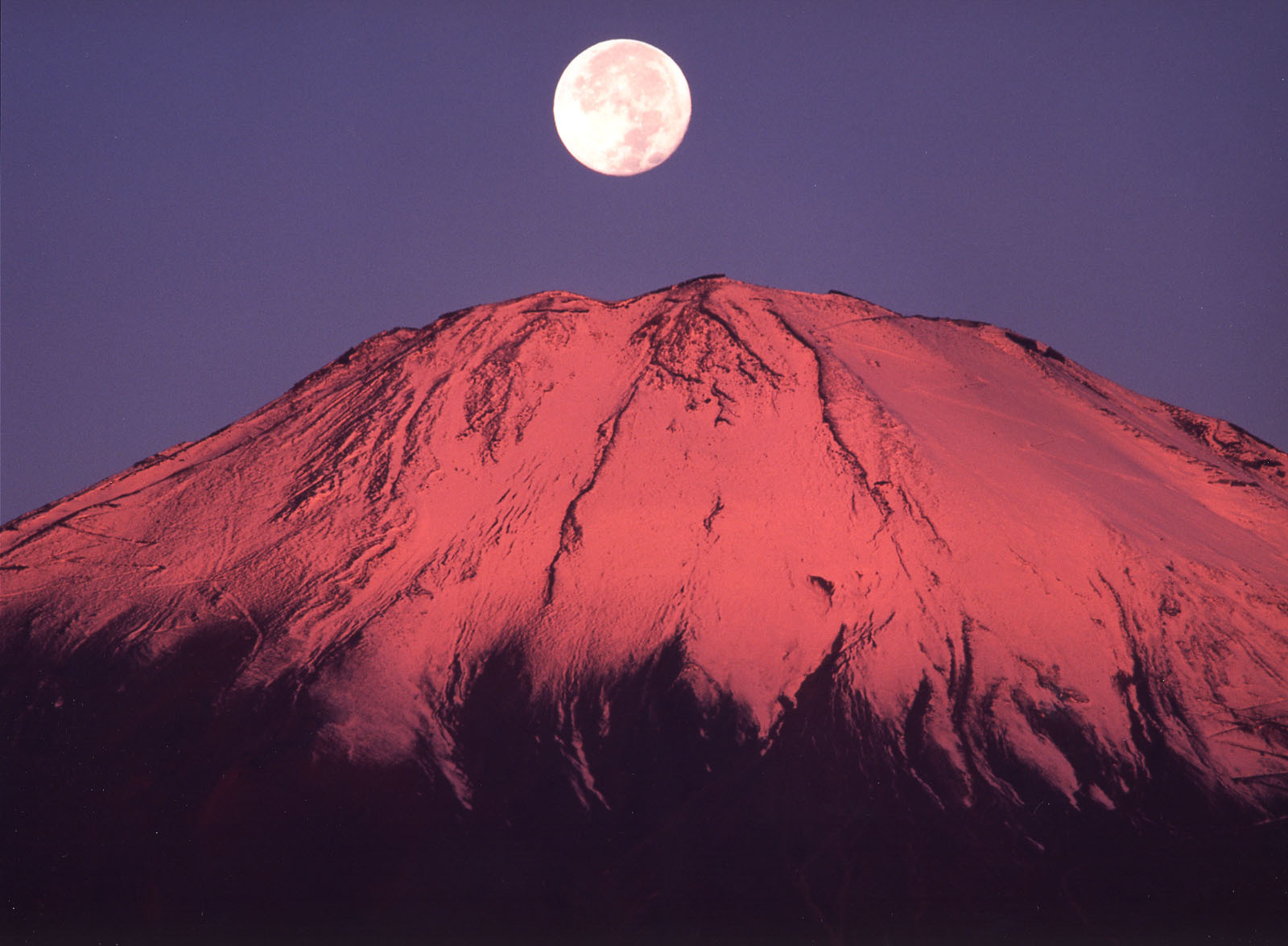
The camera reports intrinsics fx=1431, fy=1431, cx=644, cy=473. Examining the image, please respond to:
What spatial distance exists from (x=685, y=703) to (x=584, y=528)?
5.62 metres

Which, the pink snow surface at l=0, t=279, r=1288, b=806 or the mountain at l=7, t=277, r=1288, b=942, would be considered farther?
the pink snow surface at l=0, t=279, r=1288, b=806

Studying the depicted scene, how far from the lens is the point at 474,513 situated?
3172cm

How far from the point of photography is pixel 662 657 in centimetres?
2720

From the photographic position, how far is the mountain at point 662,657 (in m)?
23.2

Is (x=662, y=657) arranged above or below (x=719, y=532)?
below

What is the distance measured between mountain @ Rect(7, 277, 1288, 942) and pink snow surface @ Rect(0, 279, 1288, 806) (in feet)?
0.33

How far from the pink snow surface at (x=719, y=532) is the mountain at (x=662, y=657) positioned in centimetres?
10

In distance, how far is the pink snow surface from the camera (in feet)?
89.6

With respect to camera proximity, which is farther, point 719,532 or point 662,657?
point 719,532

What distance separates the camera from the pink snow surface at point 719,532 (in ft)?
89.6

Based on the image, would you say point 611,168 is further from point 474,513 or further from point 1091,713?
point 1091,713

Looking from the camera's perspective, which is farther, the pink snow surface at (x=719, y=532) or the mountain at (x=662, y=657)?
the pink snow surface at (x=719, y=532)

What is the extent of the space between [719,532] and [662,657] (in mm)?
4056

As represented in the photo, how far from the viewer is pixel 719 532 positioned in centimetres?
3034
